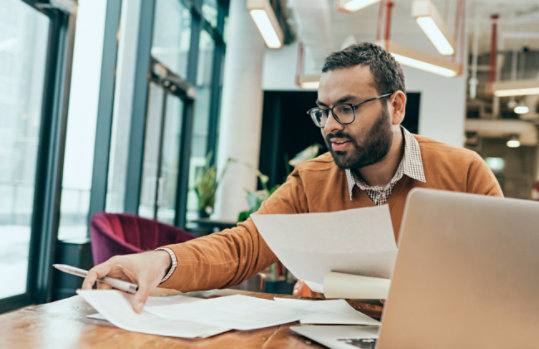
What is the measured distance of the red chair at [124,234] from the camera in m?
2.93

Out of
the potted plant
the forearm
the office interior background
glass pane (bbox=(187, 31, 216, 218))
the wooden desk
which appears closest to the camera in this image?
the wooden desk

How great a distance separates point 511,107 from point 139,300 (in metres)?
9.33

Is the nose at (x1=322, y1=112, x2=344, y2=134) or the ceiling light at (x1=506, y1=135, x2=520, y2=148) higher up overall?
the ceiling light at (x1=506, y1=135, x2=520, y2=148)

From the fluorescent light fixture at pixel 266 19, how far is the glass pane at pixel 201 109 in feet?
9.08

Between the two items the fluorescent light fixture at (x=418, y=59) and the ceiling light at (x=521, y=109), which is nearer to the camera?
the fluorescent light fixture at (x=418, y=59)

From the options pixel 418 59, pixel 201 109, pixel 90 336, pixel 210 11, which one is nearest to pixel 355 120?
pixel 90 336

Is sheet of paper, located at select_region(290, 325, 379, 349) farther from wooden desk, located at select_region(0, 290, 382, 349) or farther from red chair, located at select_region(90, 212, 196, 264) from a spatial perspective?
red chair, located at select_region(90, 212, 196, 264)

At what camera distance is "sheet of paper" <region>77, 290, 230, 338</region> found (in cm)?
81

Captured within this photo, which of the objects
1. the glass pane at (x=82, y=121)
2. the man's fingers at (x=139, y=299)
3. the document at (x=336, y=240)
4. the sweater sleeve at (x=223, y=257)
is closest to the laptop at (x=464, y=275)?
the document at (x=336, y=240)

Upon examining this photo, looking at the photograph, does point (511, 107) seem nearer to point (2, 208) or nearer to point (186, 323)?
point (2, 208)

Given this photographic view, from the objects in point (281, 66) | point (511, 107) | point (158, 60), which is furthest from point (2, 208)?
point (511, 107)

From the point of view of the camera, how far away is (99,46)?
4.27 m

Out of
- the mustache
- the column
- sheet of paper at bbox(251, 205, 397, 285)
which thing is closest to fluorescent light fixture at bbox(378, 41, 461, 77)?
the column

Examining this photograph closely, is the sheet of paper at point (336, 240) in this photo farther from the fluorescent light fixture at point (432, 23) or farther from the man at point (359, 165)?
the fluorescent light fixture at point (432, 23)
